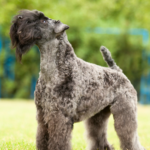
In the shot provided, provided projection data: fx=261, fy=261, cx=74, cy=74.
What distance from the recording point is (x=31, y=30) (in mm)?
3523

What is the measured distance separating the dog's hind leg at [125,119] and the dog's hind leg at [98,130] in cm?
32

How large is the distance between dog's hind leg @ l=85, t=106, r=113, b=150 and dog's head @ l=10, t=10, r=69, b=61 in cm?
169

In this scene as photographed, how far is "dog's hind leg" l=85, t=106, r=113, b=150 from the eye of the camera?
457 centimetres

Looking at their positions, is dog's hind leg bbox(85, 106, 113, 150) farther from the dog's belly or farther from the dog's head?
the dog's head

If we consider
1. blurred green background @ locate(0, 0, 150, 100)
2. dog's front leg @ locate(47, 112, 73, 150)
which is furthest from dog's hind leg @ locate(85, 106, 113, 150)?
blurred green background @ locate(0, 0, 150, 100)

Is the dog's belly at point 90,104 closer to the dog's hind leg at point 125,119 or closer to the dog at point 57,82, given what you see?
the dog at point 57,82

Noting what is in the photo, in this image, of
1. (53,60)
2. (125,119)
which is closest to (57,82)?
(53,60)

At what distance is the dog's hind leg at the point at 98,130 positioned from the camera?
4.57 metres

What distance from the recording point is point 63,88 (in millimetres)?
3639

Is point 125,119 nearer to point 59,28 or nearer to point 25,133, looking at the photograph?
point 59,28

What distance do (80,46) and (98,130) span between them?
10370 mm

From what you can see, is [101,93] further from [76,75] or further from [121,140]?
[121,140]

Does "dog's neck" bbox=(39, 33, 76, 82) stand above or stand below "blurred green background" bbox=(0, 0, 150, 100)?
below

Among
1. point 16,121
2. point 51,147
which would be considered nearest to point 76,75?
point 51,147
